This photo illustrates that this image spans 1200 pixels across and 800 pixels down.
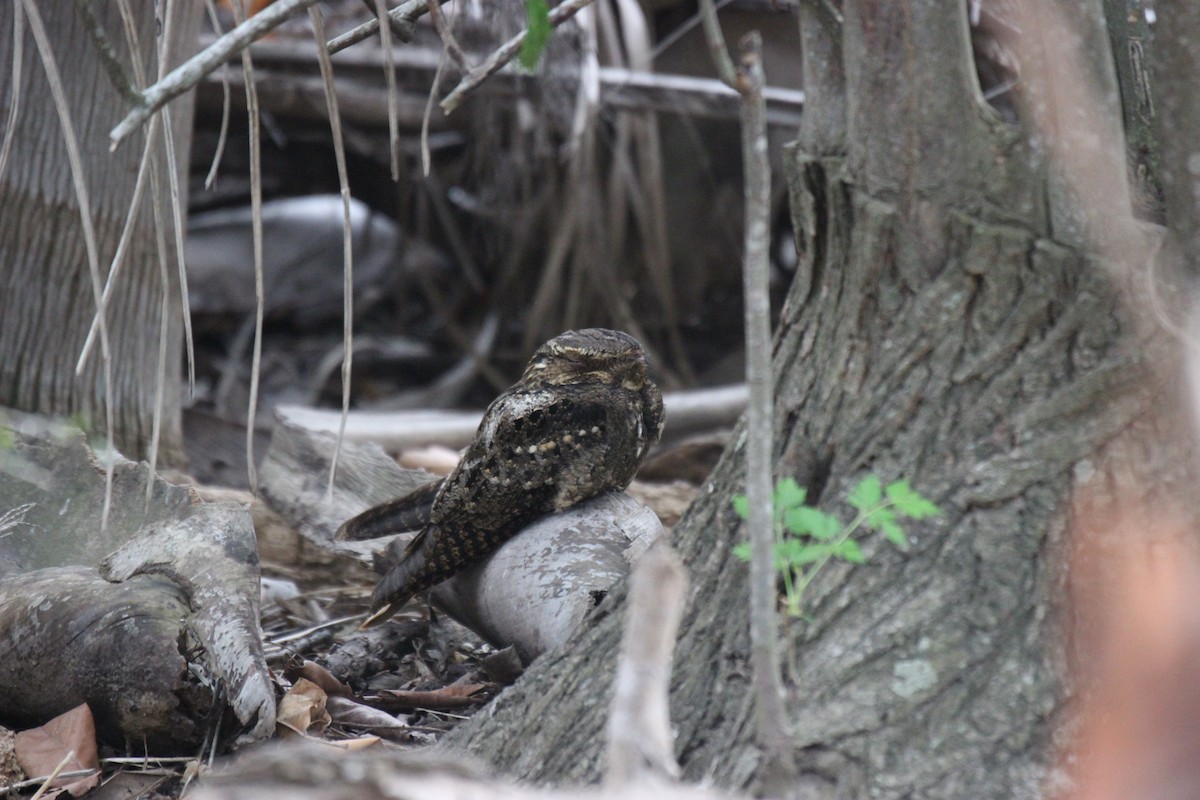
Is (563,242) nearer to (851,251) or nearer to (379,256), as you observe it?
(379,256)

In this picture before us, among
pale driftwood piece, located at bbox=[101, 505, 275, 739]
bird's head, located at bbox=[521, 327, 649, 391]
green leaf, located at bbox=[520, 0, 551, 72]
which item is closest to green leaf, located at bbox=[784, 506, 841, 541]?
green leaf, located at bbox=[520, 0, 551, 72]

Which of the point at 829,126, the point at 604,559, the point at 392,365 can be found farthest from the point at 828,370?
the point at 392,365

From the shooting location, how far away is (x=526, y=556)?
2.69m

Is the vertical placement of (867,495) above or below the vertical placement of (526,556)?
above

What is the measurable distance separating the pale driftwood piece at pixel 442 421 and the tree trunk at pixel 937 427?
2.78 meters

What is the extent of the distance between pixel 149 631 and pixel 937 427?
4.77 feet

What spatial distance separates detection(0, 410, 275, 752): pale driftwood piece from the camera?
206 centimetres

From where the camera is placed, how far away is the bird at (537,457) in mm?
2779

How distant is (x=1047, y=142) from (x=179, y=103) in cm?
333

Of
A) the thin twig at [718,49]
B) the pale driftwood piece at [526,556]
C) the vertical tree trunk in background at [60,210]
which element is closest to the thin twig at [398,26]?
the thin twig at [718,49]

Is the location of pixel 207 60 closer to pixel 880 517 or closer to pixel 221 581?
pixel 880 517

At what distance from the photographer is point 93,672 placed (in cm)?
209

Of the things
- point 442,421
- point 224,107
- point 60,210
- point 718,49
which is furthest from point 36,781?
point 442,421

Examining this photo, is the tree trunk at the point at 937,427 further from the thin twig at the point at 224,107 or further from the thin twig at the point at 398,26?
the thin twig at the point at 224,107
